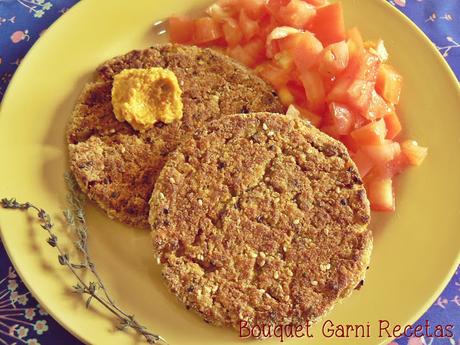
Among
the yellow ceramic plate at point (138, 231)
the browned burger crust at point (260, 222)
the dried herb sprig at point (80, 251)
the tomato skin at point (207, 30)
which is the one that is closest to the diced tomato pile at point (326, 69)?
the tomato skin at point (207, 30)

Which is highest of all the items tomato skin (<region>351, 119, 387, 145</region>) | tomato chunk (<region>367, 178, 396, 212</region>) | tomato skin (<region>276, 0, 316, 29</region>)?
tomato skin (<region>276, 0, 316, 29</region>)

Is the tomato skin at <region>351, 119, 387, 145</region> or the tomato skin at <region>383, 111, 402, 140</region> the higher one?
the tomato skin at <region>351, 119, 387, 145</region>

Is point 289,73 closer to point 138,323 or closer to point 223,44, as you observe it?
point 223,44

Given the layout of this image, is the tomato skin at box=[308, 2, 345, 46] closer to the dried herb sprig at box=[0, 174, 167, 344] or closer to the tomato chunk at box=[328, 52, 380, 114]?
the tomato chunk at box=[328, 52, 380, 114]

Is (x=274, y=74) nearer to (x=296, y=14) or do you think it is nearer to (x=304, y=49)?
(x=304, y=49)

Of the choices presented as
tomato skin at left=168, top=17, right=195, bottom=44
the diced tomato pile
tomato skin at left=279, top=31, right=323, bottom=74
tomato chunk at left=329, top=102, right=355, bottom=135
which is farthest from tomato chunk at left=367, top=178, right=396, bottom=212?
tomato skin at left=168, top=17, right=195, bottom=44

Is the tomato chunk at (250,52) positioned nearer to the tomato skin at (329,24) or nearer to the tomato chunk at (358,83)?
the tomato skin at (329,24)

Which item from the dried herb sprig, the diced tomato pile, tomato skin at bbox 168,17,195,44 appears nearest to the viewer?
the dried herb sprig
